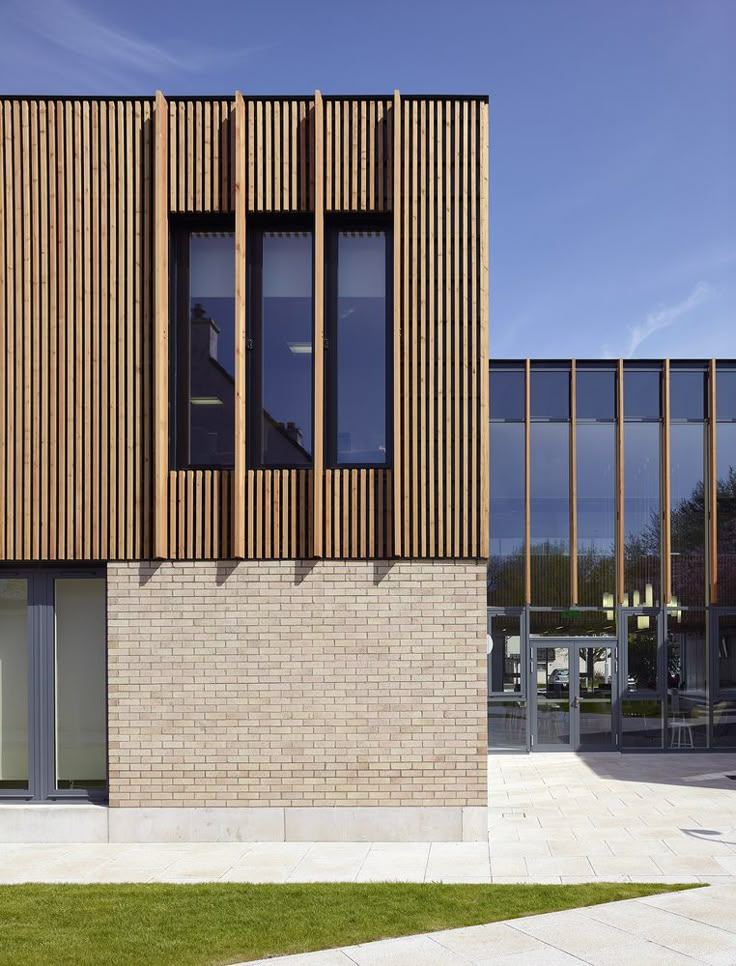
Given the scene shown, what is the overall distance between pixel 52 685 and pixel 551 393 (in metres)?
13.6

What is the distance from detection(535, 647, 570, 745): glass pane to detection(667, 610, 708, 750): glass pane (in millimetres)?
2365

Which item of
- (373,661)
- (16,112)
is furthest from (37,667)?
(16,112)

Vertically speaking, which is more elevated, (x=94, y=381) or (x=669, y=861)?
(x=94, y=381)

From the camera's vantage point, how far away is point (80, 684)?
41.6 feet

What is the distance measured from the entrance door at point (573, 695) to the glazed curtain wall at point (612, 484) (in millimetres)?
1052

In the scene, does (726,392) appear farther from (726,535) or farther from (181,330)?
(181,330)

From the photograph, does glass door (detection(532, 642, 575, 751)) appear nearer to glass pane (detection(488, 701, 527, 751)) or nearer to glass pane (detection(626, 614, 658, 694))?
glass pane (detection(488, 701, 527, 751))

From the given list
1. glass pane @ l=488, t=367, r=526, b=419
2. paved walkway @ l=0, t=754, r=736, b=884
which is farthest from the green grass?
glass pane @ l=488, t=367, r=526, b=419

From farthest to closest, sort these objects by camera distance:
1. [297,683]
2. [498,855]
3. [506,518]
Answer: [506,518] → [297,683] → [498,855]

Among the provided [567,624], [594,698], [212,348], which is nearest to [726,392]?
[567,624]

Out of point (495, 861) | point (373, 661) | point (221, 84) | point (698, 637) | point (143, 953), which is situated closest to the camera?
point (143, 953)

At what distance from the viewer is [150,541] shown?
40.0ft

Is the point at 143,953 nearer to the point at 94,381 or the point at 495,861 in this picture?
the point at 495,861

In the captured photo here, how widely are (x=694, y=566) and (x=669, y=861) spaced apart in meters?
11.8
